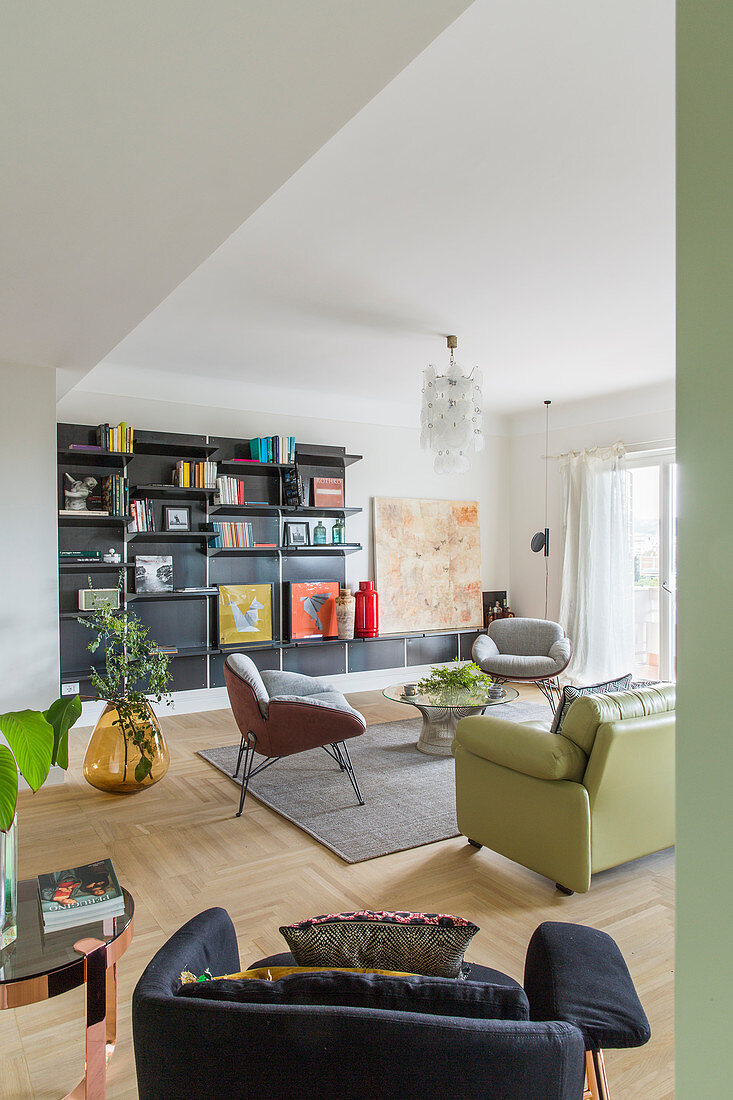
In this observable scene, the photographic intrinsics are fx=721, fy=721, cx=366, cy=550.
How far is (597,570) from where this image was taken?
6.99 meters

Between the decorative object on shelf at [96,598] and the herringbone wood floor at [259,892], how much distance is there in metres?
1.72

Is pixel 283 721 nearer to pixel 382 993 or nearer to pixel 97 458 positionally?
pixel 382 993

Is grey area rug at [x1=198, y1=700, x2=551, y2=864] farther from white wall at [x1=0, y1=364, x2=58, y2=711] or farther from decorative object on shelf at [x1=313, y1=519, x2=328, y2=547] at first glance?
decorative object on shelf at [x1=313, y1=519, x2=328, y2=547]

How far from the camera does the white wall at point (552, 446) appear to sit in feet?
22.0

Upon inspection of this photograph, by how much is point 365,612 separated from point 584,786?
4189mm

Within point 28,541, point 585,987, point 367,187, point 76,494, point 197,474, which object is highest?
point 367,187

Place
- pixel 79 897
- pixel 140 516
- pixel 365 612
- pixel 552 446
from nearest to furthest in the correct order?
1. pixel 79 897
2. pixel 140 516
3. pixel 365 612
4. pixel 552 446

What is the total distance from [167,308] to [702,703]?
168 inches

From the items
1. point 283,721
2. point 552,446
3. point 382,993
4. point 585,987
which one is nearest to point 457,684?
point 283,721

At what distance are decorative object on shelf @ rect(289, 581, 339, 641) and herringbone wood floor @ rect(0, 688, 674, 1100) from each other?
2543 millimetres

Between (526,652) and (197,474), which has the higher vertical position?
(197,474)

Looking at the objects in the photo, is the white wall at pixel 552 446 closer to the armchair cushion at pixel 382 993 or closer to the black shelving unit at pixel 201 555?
the black shelving unit at pixel 201 555

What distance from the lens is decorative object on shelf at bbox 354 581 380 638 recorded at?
6.91 meters

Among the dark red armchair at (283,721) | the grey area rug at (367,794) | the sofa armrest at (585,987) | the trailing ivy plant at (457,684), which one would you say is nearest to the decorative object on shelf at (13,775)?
the sofa armrest at (585,987)
